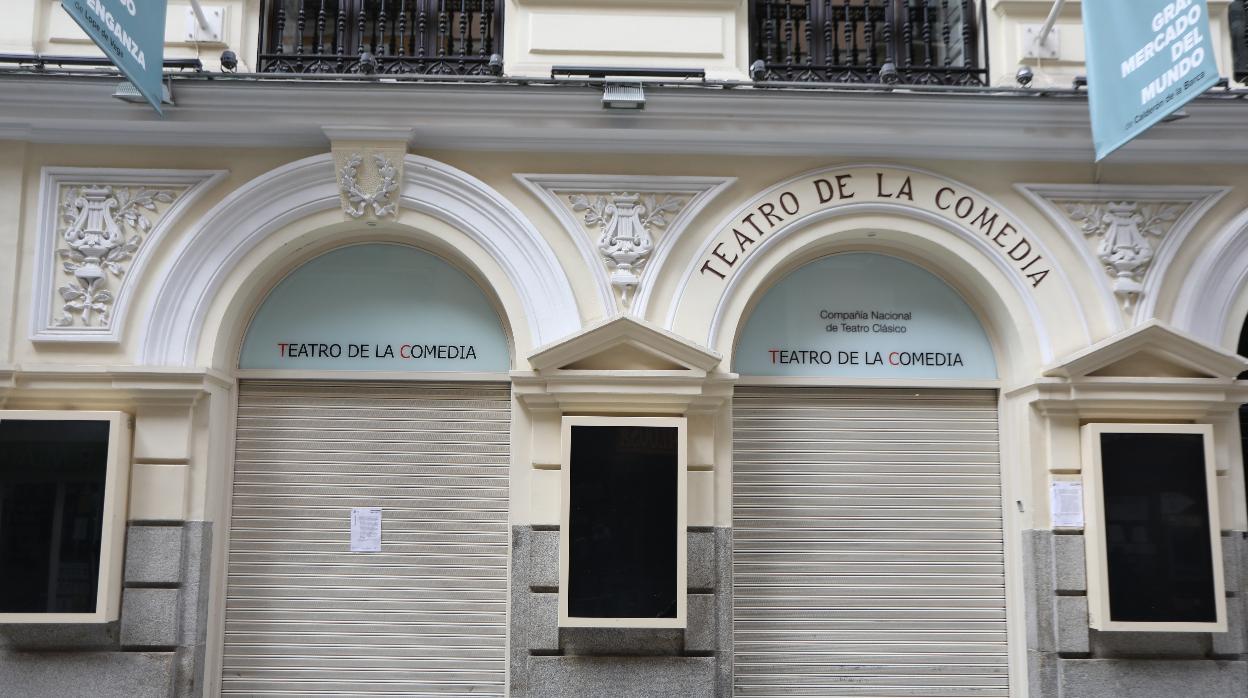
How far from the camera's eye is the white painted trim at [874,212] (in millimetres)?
7363

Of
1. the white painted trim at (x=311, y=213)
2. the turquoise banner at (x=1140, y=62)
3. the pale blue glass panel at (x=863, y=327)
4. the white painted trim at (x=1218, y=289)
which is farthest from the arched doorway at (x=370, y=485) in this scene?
the white painted trim at (x=1218, y=289)

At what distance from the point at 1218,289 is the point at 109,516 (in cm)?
799

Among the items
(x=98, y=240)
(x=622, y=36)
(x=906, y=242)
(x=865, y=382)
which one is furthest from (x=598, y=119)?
(x=98, y=240)

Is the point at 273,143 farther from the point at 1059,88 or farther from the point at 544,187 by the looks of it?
the point at 1059,88

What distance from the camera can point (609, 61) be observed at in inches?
298

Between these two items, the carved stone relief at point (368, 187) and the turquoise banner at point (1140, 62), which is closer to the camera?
the turquoise banner at point (1140, 62)

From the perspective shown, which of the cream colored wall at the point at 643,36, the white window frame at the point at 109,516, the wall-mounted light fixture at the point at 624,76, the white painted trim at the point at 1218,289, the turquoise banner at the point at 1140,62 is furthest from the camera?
the cream colored wall at the point at 643,36

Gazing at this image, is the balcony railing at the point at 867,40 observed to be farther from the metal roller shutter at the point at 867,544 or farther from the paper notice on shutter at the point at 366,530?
the paper notice on shutter at the point at 366,530

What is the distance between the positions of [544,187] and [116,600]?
13.3ft

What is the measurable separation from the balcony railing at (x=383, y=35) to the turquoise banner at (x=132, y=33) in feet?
3.40

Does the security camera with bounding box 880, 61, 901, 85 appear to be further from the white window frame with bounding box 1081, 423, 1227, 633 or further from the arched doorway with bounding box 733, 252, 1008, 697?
the white window frame with bounding box 1081, 423, 1227, 633

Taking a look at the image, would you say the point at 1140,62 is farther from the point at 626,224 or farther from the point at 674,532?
the point at 674,532

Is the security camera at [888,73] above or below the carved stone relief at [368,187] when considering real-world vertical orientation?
above

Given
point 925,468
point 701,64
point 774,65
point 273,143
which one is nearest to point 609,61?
point 701,64
